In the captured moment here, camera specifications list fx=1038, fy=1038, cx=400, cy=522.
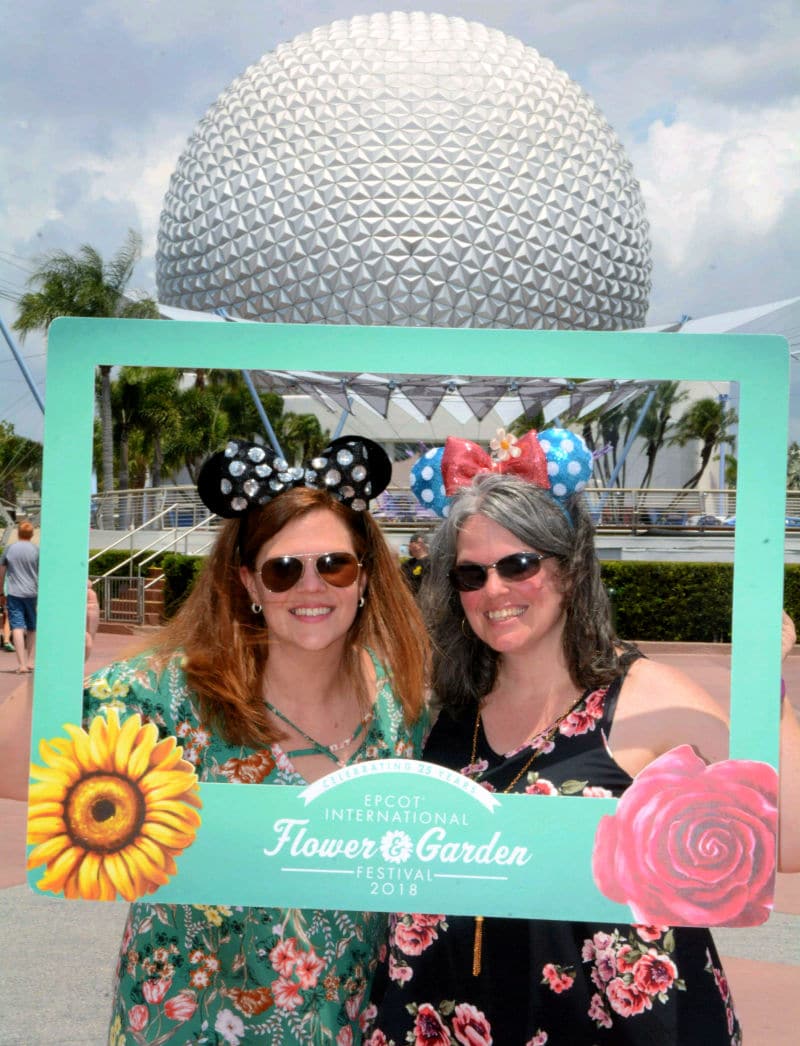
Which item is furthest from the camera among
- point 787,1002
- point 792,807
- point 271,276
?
point 271,276

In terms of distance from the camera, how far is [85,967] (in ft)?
13.4

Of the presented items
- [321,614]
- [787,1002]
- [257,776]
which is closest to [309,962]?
[257,776]

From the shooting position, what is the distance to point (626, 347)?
6.02ft

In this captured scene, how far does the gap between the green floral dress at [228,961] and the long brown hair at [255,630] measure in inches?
2.1

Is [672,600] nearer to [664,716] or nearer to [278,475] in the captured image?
[664,716]

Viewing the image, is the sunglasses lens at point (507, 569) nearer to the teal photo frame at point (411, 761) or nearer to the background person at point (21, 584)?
the teal photo frame at point (411, 761)

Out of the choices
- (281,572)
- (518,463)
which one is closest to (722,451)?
(518,463)

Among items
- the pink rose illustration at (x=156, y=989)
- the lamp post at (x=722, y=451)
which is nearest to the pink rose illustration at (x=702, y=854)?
the lamp post at (x=722, y=451)

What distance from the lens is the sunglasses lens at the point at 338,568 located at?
84.1 inches

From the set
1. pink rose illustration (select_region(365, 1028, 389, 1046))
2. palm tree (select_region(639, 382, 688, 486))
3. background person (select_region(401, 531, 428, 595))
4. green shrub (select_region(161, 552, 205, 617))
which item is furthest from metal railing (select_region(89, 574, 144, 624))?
palm tree (select_region(639, 382, 688, 486))

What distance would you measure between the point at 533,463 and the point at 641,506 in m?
0.37

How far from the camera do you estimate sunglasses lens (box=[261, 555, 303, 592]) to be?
2.12 metres

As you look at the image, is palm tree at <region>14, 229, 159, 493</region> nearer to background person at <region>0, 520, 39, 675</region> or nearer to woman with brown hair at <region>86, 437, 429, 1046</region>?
background person at <region>0, 520, 39, 675</region>

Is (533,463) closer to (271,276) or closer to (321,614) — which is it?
(321,614)
